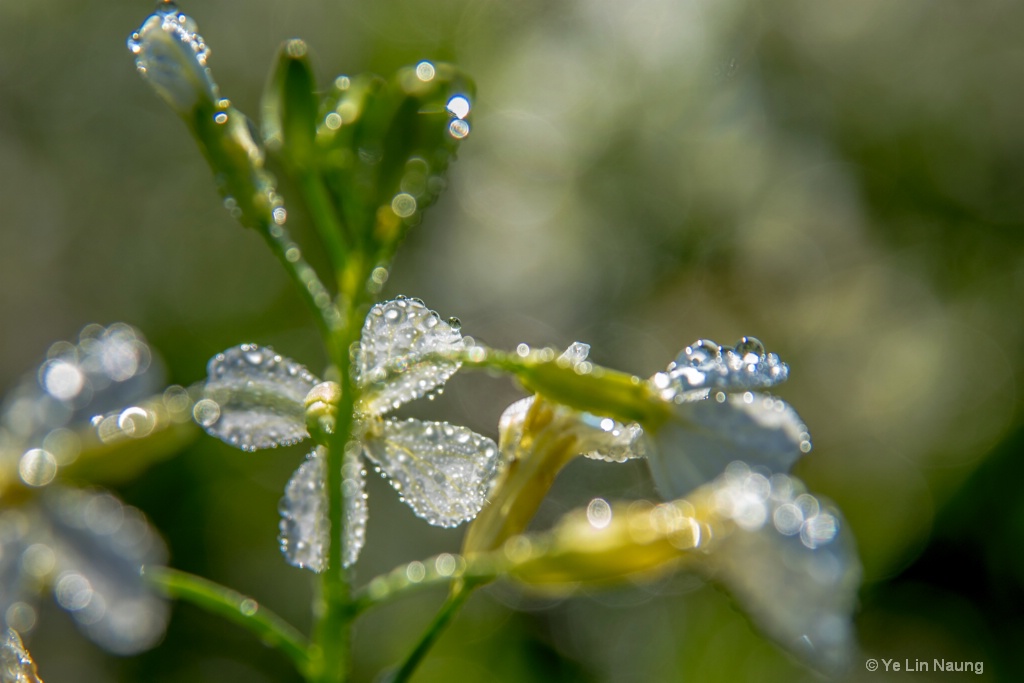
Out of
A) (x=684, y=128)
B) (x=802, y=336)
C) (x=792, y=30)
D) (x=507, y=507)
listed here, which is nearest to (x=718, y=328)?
(x=802, y=336)

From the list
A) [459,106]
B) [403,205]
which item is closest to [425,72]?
[459,106]

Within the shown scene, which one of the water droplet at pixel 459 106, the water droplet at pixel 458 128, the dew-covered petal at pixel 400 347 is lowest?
the dew-covered petal at pixel 400 347

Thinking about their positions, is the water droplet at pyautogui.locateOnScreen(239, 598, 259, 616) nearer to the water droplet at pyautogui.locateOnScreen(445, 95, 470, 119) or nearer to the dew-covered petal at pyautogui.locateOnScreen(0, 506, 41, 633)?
the dew-covered petal at pyautogui.locateOnScreen(0, 506, 41, 633)

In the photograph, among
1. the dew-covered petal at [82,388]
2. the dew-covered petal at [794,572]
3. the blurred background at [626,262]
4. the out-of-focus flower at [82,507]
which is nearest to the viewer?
the dew-covered petal at [794,572]

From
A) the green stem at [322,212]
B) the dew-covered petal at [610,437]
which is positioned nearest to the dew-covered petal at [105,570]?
the green stem at [322,212]

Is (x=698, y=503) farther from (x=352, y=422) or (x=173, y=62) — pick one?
(x=173, y=62)

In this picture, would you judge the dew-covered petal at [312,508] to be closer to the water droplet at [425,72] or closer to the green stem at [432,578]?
the green stem at [432,578]

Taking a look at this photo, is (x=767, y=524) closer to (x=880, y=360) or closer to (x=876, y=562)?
(x=876, y=562)
